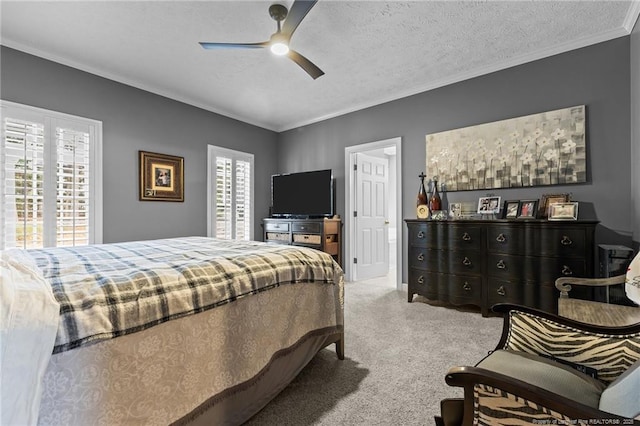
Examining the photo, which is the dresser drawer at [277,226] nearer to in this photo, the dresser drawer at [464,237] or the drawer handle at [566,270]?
the dresser drawer at [464,237]

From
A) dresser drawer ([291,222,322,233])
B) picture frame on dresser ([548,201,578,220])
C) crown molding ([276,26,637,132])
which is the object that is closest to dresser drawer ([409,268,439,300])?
picture frame on dresser ([548,201,578,220])

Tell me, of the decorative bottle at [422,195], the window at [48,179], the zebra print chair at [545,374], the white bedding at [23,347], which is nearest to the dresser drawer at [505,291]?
the decorative bottle at [422,195]

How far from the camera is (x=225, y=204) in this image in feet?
16.1

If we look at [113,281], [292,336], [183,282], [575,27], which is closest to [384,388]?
[292,336]

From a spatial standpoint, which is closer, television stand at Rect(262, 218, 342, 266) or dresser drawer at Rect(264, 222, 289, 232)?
television stand at Rect(262, 218, 342, 266)

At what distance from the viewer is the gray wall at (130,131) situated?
123 inches

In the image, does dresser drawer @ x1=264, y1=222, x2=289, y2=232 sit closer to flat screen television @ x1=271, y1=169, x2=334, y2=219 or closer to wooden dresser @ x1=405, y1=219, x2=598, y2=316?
flat screen television @ x1=271, y1=169, x2=334, y2=219

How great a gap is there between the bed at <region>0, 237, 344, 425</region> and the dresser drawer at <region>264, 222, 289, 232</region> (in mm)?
3202

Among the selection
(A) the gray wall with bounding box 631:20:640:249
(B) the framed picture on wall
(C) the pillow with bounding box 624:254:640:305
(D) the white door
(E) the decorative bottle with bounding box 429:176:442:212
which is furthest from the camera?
(D) the white door

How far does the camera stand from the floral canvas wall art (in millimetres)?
2965

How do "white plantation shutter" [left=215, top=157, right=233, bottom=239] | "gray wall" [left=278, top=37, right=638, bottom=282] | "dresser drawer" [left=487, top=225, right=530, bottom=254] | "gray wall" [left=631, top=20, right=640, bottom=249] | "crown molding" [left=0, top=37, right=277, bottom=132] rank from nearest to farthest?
"gray wall" [left=631, top=20, right=640, bottom=249]
"gray wall" [left=278, top=37, right=638, bottom=282]
"dresser drawer" [left=487, top=225, right=530, bottom=254]
"crown molding" [left=0, top=37, right=277, bottom=132]
"white plantation shutter" [left=215, top=157, right=233, bottom=239]

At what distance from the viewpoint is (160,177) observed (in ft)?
13.4

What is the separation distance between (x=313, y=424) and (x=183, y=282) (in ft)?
3.18

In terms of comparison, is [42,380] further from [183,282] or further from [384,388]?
[384,388]
